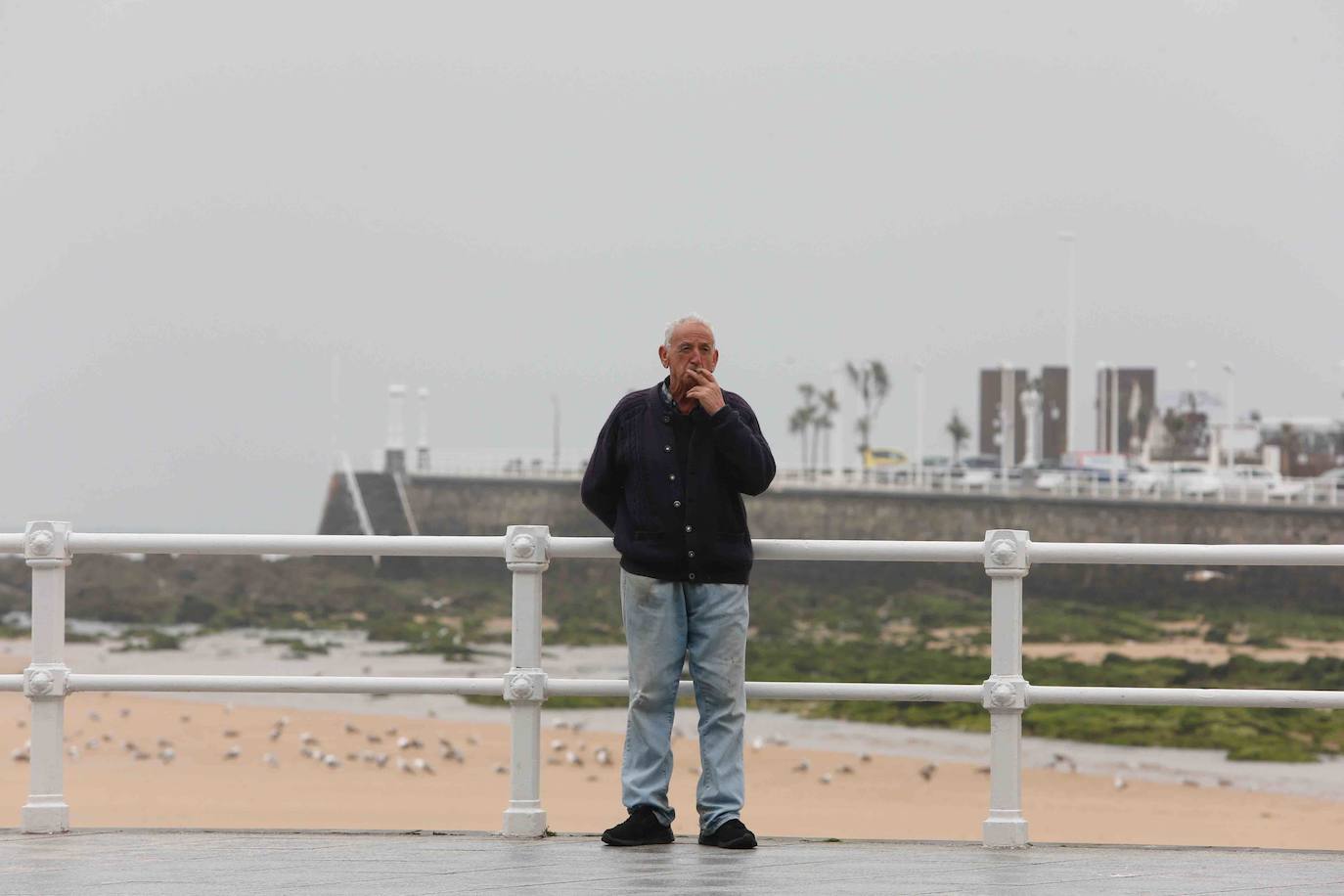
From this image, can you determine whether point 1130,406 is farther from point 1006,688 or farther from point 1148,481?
point 1006,688

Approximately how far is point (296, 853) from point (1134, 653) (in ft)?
128

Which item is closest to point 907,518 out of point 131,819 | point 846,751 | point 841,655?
point 841,655

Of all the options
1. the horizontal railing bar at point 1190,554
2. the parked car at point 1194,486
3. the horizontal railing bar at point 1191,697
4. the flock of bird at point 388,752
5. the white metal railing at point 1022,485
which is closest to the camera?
the horizontal railing bar at point 1191,697

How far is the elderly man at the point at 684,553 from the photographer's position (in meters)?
5.93

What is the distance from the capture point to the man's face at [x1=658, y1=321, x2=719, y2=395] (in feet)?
19.4

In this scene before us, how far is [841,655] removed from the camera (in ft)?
143

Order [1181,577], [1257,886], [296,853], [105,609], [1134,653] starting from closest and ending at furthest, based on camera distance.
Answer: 1. [1257,886]
2. [296,853]
3. [1134,653]
4. [1181,577]
5. [105,609]

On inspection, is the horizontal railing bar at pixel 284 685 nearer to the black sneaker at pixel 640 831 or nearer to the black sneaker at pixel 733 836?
the black sneaker at pixel 640 831

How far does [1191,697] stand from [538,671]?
193 centimetres

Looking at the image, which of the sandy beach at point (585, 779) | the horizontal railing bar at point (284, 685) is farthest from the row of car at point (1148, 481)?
the horizontal railing bar at point (284, 685)

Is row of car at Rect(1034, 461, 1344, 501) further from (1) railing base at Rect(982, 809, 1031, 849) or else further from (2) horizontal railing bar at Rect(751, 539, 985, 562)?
(1) railing base at Rect(982, 809, 1031, 849)

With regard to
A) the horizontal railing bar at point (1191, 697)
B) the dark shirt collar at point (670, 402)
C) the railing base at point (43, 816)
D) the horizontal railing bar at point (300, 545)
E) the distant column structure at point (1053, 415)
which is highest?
the distant column structure at point (1053, 415)

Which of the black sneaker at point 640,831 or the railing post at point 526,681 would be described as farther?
the railing post at point 526,681

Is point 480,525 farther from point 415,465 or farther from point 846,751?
point 846,751
